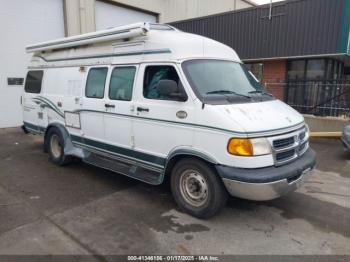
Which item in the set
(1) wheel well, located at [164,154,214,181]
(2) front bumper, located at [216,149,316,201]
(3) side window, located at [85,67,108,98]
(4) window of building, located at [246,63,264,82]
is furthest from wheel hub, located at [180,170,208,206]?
(4) window of building, located at [246,63,264,82]

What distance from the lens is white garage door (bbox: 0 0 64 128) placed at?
412 inches

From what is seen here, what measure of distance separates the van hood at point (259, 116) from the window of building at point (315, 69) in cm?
733

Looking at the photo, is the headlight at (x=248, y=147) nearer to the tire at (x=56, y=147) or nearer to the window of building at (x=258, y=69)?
the tire at (x=56, y=147)

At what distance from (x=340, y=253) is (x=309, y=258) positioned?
0.40 meters

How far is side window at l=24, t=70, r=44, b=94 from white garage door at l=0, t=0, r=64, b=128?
418cm

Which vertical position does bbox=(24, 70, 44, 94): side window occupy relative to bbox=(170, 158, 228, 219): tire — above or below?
above

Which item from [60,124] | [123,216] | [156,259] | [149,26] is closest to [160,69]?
[149,26]

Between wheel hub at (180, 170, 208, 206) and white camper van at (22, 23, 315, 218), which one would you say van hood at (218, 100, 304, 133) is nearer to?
Answer: white camper van at (22, 23, 315, 218)

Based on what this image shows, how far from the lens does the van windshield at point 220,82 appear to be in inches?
158

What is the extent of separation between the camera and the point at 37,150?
7.85m

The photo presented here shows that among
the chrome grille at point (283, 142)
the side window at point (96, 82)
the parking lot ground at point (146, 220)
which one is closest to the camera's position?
the parking lot ground at point (146, 220)

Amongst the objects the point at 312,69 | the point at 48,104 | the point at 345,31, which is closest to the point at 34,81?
the point at 48,104

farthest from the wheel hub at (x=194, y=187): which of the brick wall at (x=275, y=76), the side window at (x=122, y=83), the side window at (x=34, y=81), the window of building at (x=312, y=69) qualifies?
the window of building at (x=312, y=69)

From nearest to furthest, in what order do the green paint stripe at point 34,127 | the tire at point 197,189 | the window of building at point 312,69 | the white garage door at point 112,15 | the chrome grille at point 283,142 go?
the chrome grille at point 283,142, the tire at point 197,189, the green paint stripe at point 34,127, the window of building at point 312,69, the white garage door at point 112,15
